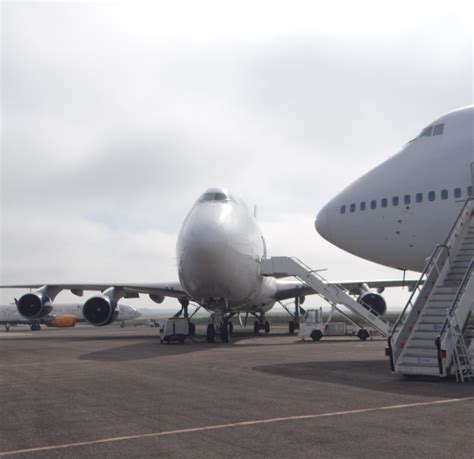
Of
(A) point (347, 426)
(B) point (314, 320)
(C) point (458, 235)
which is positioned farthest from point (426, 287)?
(B) point (314, 320)

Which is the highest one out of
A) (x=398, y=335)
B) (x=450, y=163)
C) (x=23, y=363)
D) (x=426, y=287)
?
(x=450, y=163)

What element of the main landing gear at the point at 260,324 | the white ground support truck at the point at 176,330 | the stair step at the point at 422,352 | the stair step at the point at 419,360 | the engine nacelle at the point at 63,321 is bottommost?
the engine nacelle at the point at 63,321

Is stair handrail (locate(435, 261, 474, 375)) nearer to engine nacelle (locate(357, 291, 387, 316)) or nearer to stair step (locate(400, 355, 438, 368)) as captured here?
stair step (locate(400, 355, 438, 368))

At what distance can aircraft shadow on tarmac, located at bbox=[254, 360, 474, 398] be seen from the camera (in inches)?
393

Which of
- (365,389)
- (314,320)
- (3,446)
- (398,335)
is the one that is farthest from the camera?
(314,320)

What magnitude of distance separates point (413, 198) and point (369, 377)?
5.29 metres

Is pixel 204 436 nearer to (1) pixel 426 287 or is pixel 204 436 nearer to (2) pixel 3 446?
(2) pixel 3 446

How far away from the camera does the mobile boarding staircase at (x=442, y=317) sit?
11320mm

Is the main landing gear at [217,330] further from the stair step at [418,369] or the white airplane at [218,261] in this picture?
the stair step at [418,369]

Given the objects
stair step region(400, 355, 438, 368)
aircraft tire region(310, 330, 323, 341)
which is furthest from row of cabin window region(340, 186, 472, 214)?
aircraft tire region(310, 330, 323, 341)

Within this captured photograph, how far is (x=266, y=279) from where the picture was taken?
96.2 feet

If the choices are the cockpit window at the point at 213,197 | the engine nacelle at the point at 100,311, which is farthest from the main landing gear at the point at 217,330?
the engine nacelle at the point at 100,311

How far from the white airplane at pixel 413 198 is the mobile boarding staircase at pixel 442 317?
0.89 metres

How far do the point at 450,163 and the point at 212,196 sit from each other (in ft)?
37.7
